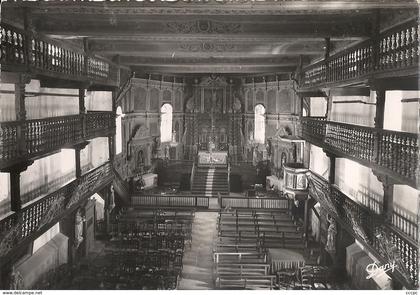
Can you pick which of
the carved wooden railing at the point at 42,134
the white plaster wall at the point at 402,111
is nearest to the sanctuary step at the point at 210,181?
the carved wooden railing at the point at 42,134

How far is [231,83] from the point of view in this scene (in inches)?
1339

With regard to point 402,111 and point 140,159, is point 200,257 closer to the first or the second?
point 402,111

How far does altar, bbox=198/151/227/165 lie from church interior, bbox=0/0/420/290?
1.50 feet

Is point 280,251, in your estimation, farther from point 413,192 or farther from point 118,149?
point 118,149

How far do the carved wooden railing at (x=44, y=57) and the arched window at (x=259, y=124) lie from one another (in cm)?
1760

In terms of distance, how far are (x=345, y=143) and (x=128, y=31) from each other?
7.51 metres

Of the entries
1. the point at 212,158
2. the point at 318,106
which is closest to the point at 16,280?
the point at 318,106

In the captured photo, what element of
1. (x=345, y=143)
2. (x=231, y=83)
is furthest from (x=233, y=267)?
(x=231, y=83)

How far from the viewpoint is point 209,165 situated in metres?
31.0

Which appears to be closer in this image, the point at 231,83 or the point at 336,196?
the point at 336,196

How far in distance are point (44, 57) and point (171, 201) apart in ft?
47.6

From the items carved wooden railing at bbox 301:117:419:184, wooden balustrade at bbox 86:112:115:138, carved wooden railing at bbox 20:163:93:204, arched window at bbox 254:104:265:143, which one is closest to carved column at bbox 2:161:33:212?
carved wooden railing at bbox 20:163:93:204

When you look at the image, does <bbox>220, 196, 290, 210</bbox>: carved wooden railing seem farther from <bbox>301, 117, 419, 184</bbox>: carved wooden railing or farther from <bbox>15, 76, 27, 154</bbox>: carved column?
<bbox>15, 76, 27, 154</bbox>: carved column

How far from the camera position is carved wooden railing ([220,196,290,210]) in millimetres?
24594
